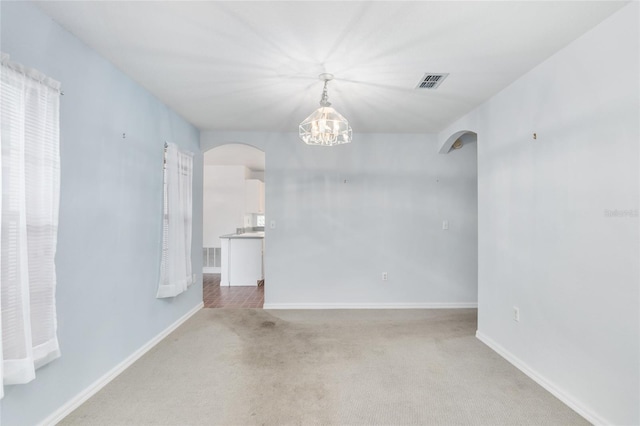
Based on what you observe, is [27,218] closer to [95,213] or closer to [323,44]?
[95,213]

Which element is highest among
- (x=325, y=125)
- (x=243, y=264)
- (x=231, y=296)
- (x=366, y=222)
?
(x=325, y=125)

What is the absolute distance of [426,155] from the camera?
443 cm

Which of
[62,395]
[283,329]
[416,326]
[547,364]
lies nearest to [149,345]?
[62,395]

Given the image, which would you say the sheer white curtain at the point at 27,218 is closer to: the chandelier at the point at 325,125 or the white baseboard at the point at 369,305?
the chandelier at the point at 325,125

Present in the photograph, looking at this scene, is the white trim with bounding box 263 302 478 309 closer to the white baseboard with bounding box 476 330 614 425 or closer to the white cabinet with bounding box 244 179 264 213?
the white baseboard with bounding box 476 330 614 425

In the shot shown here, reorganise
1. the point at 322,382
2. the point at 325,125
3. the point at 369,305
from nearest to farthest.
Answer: the point at 322,382, the point at 325,125, the point at 369,305

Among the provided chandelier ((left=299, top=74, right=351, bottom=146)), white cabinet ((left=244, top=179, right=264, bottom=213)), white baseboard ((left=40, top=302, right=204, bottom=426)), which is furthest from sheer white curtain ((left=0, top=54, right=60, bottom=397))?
white cabinet ((left=244, top=179, right=264, bottom=213))

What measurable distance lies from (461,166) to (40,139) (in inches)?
180

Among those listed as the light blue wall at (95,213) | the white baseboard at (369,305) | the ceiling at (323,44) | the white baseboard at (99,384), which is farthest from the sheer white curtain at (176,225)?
the white baseboard at (369,305)

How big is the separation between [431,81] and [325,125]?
3.50ft

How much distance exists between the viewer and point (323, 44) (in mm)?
2078

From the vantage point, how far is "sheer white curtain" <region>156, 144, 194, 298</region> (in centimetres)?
314

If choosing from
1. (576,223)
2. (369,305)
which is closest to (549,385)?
(576,223)

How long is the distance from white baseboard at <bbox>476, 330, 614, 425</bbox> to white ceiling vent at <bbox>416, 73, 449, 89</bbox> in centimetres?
251
